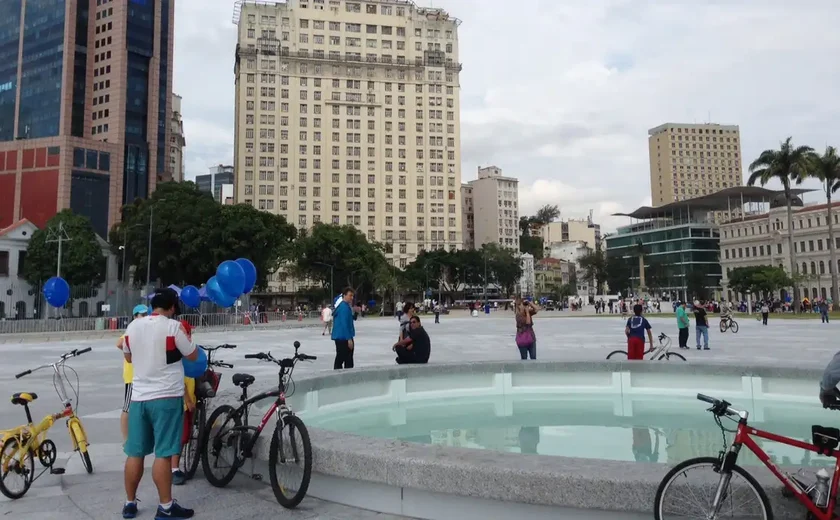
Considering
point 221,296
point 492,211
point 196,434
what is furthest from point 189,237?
point 492,211

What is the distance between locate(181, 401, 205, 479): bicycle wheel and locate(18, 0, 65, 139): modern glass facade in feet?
343

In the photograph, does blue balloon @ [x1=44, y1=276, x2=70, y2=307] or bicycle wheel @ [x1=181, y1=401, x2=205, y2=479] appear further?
blue balloon @ [x1=44, y1=276, x2=70, y2=307]

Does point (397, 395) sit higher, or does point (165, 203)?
point (165, 203)

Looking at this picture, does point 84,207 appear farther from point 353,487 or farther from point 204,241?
point 353,487

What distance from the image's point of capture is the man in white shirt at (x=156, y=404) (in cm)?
436

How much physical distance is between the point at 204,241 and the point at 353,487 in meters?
46.5

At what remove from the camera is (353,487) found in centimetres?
464

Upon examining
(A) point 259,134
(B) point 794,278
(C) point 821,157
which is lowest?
(B) point 794,278

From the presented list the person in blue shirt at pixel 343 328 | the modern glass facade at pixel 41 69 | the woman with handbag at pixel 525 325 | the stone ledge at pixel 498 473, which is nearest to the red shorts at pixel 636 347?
the woman with handbag at pixel 525 325

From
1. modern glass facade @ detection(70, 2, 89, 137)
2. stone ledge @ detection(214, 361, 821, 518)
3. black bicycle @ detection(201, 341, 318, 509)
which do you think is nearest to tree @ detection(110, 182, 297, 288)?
black bicycle @ detection(201, 341, 318, 509)

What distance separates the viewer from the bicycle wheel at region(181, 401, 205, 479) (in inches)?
214

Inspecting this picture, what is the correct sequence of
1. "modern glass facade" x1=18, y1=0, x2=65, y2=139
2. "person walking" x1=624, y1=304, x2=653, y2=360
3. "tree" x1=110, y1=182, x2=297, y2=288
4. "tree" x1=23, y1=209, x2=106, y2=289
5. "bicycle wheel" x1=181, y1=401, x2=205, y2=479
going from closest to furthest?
"bicycle wheel" x1=181, y1=401, x2=205, y2=479
"person walking" x1=624, y1=304, x2=653, y2=360
"tree" x1=110, y1=182, x2=297, y2=288
"tree" x1=23, y1=209, x2=106, y2=289
"modern glass facade" x1=18, y1=0, x2=65, y2=139

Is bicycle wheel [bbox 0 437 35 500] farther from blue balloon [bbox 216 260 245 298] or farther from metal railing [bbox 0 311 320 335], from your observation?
metal railing [bbox 0 311 320 335]

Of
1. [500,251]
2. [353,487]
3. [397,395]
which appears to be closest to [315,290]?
[500,251]
